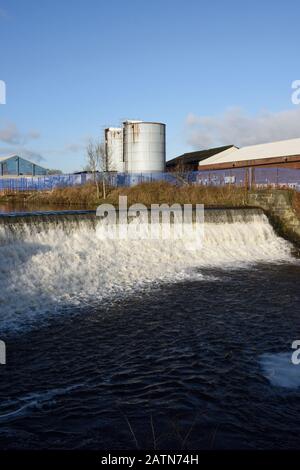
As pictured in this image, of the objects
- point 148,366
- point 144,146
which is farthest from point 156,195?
point 148,366

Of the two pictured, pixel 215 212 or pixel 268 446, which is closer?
pixel 268 446

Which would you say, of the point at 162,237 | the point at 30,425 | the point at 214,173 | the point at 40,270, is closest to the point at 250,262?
the point at 162,237

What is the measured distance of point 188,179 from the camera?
35250mm

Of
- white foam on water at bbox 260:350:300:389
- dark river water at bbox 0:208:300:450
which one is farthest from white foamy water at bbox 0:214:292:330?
white foam on water at bbox 260:350:300:389

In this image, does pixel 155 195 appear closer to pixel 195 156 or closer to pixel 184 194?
pixel 184 194

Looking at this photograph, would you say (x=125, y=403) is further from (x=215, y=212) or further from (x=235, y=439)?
(x=215, y=212)

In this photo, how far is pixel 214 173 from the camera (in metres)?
33.6

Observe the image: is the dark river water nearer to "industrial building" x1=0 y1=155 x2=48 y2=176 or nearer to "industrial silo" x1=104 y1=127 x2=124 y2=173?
"industrial silo" x1=104 y1=127 x2=124 y2=173

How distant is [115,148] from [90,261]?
34.8 m

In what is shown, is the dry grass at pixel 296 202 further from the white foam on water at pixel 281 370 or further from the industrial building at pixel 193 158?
the industrial building at pixel 193 158

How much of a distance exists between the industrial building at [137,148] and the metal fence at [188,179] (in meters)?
4.10

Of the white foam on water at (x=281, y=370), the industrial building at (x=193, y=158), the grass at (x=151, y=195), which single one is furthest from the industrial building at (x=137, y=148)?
the white foam on water at (x=281, y=370)

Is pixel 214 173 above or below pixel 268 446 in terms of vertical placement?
above

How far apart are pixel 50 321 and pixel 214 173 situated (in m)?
26.9
